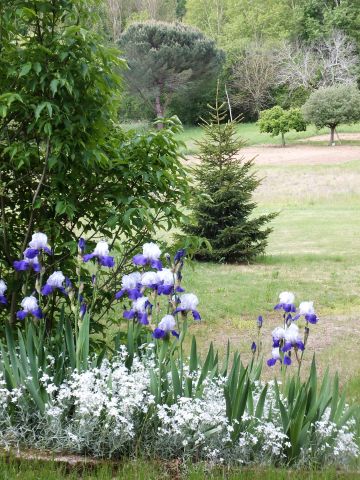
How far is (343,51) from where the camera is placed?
5206 centimetres

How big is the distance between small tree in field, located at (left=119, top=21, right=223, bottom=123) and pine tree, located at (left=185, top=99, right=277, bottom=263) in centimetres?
3574

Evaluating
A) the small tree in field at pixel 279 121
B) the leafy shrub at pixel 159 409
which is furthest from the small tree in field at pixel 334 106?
the leafy shrub at pixel 159 409

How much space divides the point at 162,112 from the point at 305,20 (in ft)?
62.6

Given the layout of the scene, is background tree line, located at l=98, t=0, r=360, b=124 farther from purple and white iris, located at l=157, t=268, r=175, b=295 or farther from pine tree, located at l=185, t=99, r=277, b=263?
purple and white iris, located at l=157, t=268, r=175, b=295

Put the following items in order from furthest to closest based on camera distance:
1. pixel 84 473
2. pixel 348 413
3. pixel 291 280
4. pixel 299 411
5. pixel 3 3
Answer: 1. pixel 291 280
2. pixel 3 3
3. pixel 348 413
4. pixel 299 411
5. pixel 84 473

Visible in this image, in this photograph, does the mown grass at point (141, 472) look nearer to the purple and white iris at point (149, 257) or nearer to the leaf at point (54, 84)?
the purple and white iris at point (149, 257)

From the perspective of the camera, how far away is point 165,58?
49375 millimetres

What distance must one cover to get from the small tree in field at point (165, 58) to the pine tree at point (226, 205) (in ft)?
117

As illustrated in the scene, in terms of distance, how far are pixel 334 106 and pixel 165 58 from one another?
14449 mm

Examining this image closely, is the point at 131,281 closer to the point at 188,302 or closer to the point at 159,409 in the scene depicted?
the point at 188,302

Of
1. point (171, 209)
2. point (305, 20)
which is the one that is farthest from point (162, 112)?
point (171, 209)

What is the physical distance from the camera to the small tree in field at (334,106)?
136 feet

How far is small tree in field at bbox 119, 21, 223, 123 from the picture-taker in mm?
48969

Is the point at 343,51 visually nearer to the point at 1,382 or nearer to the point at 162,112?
the point at 162,112
